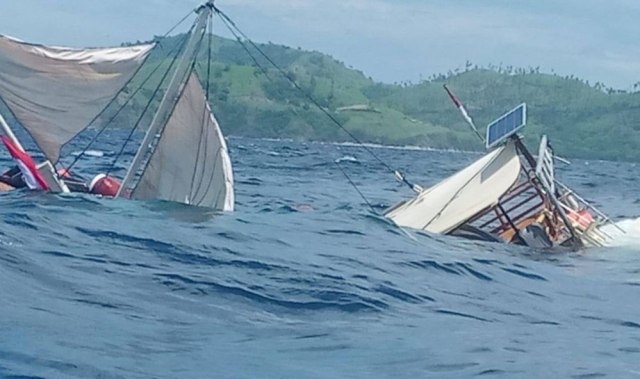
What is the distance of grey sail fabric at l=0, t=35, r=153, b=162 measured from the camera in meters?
22.5

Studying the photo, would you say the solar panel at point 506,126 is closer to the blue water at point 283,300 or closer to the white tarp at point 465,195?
the white tarp at point 465,195

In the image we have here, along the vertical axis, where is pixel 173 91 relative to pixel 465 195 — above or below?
above

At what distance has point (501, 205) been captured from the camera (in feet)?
83.5

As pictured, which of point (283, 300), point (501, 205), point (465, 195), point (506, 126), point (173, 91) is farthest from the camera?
point (506, 126)

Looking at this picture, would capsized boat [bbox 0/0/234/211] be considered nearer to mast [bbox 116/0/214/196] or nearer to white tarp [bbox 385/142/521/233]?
mast [bbox 116/0/214/196]

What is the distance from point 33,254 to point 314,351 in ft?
17.8

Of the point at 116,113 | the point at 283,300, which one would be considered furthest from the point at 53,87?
the point at 283,300

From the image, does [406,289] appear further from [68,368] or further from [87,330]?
[68,368]

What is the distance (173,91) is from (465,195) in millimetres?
6239

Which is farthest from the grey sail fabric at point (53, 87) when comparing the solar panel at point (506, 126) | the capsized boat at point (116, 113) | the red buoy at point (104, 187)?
the solar panel at point (506, 126)

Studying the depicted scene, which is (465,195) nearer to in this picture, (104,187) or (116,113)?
(116,113)

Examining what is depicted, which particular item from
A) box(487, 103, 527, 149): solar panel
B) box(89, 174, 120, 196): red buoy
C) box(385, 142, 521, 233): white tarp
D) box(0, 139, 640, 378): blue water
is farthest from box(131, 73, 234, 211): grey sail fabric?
box(487, 103, 527, 149): solar panel

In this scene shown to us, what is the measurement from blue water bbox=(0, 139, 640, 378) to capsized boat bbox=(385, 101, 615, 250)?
785mm

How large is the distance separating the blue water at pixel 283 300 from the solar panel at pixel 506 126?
3.08 meters
